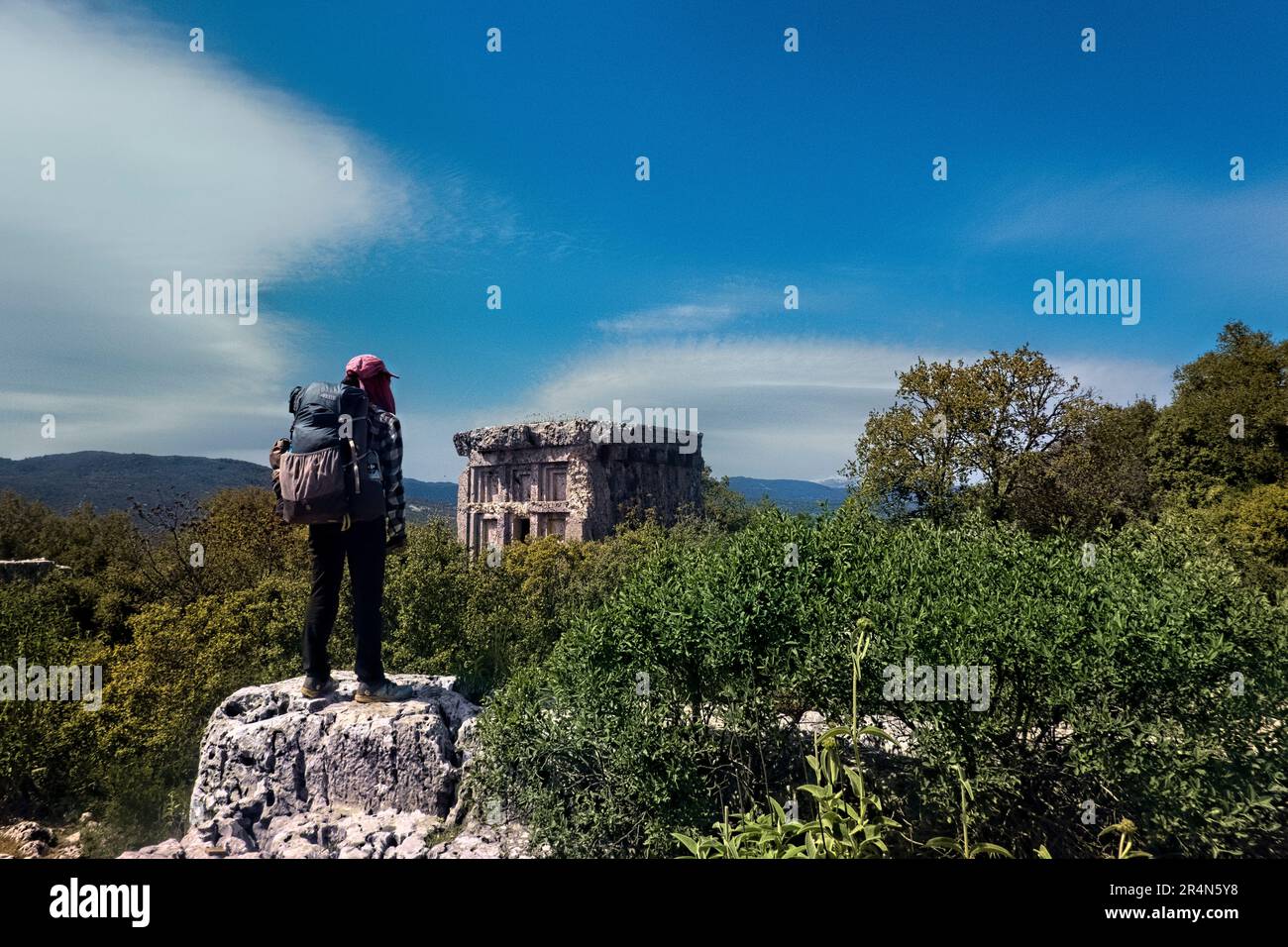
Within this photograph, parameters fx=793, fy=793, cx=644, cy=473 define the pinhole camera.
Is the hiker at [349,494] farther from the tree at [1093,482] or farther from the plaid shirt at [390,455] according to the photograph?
the tree at [1093,482]

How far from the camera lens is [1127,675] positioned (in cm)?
508

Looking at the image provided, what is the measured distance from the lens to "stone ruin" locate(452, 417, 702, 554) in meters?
25.6

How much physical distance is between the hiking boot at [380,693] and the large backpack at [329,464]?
1.66m

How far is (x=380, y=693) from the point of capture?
6980 mm

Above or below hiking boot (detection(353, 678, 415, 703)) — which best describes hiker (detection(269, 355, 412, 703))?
above

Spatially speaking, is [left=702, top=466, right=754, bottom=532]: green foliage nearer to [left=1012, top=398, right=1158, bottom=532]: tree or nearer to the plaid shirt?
[left=1012, top=398, right=1158, bottom=532]: tree

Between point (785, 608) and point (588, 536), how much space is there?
1938 cm

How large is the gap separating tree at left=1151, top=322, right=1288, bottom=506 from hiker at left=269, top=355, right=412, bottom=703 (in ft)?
80.9

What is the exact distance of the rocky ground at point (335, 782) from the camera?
20.7 ft

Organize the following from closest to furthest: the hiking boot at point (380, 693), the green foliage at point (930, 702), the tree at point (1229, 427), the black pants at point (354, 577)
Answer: the green foliage at point (930, 702)
the black pants at point (354, 577)
the hiking boot at point (380, 693)
the tree at point (1229, 427)

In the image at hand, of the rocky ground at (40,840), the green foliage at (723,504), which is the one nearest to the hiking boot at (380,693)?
the rocky ground at (40,840)

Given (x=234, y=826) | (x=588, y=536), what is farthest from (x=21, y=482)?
(x=234, y=826)

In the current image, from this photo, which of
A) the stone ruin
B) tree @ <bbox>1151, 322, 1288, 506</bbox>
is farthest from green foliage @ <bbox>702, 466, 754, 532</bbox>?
tree @ <bbox>1151, 322, 1288, 506</bbox>

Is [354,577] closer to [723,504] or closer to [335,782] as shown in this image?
[335,782]
